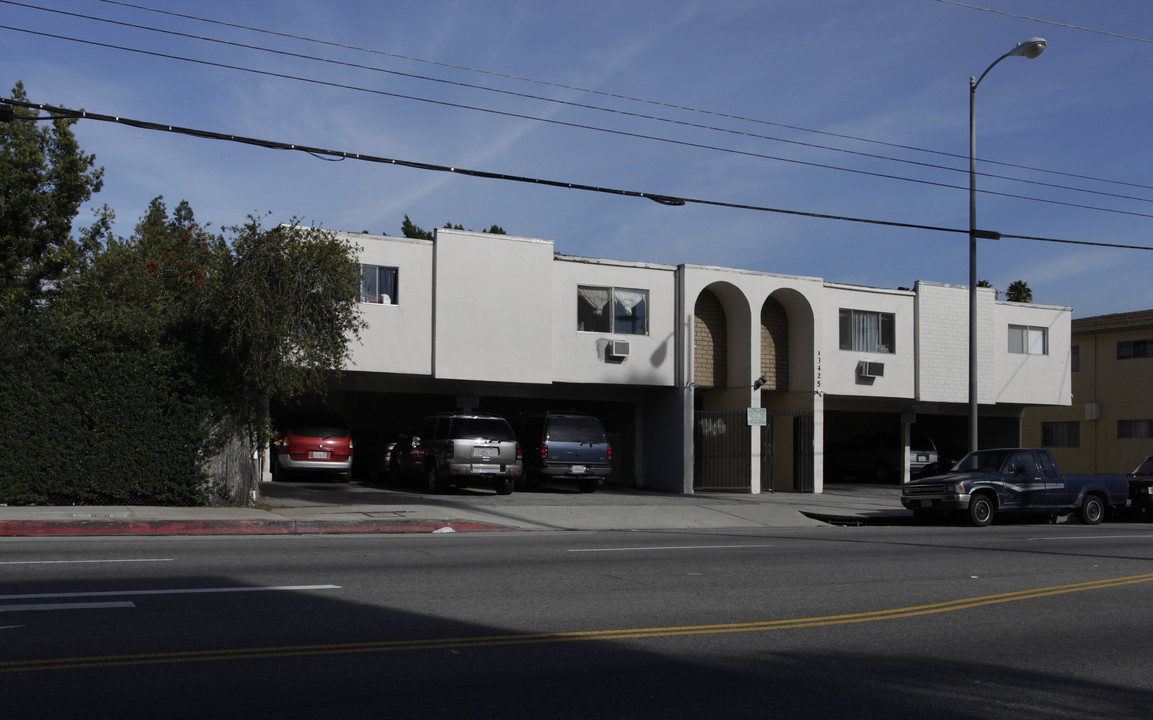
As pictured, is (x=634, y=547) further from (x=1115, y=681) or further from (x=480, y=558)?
(x=1115, y=681)

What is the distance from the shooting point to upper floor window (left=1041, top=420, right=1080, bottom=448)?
41.2 m

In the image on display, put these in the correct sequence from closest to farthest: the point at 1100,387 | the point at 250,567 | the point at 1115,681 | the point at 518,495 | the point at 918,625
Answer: the point at 1115,681
the point at 918,625
the point at 250,567
the point at 518,495
the point at 1100,387

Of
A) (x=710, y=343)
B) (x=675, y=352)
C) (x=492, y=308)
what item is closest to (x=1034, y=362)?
(x=710, y=343)

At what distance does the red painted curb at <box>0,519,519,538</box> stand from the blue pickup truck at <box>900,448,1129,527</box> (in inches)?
355

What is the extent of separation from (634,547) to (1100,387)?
32545 mm

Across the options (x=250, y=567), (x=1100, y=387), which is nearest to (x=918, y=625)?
(x=250, y=567)

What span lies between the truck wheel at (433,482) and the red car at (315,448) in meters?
2.71

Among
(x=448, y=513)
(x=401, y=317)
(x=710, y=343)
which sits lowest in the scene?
(x=448, y=513)

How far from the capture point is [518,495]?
23.9 metres

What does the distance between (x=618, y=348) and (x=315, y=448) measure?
806 centimetres

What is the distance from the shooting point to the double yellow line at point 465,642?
6539 mm

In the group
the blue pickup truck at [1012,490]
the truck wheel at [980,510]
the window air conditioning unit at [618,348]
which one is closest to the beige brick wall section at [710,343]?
the window air conditioning unit at [618,348]

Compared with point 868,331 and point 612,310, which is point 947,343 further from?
point 612,310

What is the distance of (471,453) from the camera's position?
885 inches
